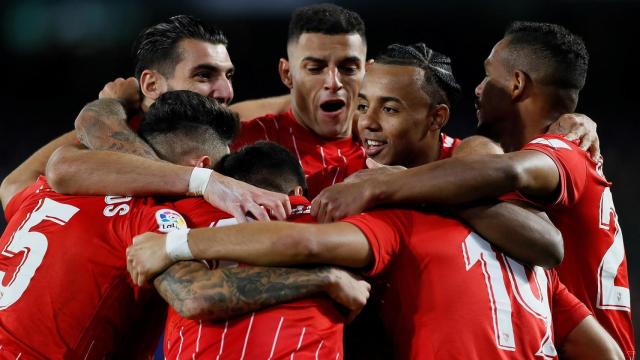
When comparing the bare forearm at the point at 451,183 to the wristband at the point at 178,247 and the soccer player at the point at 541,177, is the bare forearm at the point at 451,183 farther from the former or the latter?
the wristband at the point at 178,247

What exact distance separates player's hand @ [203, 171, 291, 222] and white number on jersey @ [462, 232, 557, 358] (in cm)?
66

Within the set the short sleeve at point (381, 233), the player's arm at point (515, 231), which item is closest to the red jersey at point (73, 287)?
the short sleeve at point (381, 233)

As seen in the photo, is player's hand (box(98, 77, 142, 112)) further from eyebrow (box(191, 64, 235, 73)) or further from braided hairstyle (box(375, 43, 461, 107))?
braided hairstyle (box(375, 43, 461, 107))

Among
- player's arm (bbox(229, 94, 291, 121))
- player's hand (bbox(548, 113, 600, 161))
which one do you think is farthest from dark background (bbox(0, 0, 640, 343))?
player's hand (bbox(548, 113, 600, 161))

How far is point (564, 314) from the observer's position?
3.17m

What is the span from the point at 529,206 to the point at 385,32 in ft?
19.7

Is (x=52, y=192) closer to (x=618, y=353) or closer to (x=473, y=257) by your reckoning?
(x=473, y=257)

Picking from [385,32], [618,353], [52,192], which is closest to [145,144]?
[52,192]

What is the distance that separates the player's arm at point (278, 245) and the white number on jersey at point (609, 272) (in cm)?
125

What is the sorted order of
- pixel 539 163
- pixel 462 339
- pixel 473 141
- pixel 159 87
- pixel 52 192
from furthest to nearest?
pixel 159 87 < pixel 473 141 < pixel 52 192 < pixel 539 163 < pixel 462 339

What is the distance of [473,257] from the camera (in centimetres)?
290

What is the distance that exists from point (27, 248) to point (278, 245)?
1198 mm

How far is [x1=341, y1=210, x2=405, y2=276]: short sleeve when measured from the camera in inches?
109

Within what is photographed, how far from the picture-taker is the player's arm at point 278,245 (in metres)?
2.68
